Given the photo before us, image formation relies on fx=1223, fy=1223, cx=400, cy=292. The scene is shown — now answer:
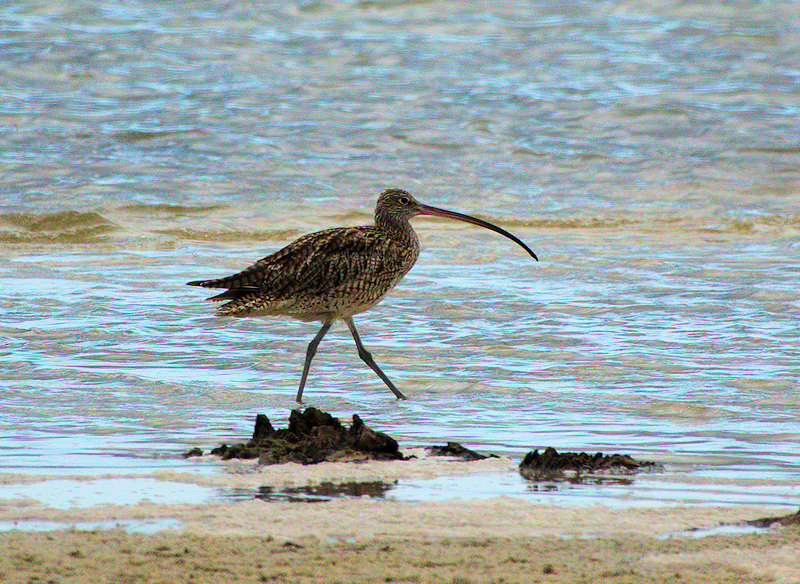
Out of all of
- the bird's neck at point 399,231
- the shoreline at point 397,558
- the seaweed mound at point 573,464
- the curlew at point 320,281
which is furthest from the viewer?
the bird's neck at point 399,231

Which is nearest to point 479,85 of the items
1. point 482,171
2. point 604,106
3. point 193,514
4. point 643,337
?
point 604,106

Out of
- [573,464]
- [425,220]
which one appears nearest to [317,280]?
[573,464]

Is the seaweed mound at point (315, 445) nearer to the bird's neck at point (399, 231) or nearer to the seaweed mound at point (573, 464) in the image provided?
the seaweed mound at point (573, 464)

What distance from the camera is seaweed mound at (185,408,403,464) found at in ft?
14.6

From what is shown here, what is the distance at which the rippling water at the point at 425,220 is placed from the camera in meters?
5.56

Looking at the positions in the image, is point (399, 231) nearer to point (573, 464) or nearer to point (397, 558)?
point (573, 464)

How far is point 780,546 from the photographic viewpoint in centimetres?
345

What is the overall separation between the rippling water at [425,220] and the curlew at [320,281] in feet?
1.17

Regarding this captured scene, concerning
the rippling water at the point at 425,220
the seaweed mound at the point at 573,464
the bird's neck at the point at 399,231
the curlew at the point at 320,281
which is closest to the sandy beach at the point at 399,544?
the seaweed mound at the point at 573,464

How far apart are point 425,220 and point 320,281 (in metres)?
6.20

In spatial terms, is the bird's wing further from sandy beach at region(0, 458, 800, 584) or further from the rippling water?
sandy beach at region(0, 458, 800, 584)

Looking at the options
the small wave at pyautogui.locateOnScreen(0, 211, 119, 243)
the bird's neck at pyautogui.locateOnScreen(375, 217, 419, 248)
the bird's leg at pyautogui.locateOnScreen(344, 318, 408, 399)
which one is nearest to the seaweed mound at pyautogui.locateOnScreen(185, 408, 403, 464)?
the bird's leg at pyautogui.locateOnScreen(344, 318, 408, 399)

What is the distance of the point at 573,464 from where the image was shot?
441 cm

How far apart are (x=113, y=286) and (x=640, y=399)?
4468 millimetres
